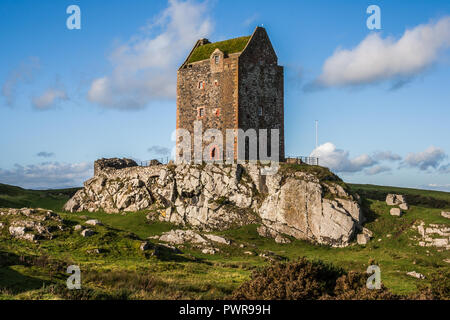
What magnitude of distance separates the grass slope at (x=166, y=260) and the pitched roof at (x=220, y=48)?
81.0ft

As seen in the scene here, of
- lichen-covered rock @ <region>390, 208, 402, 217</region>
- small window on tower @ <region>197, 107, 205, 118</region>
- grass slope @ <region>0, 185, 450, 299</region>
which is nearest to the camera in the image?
grass slope @ <region>0, 185, 450, 299</region>

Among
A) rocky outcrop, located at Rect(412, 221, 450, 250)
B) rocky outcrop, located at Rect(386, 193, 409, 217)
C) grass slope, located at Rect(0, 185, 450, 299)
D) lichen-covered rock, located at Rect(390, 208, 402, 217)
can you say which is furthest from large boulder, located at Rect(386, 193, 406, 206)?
rocky outcrop, located at Rect(412, 221, 450, 250)

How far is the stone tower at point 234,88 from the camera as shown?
200ft

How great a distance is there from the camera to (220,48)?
65375 mm

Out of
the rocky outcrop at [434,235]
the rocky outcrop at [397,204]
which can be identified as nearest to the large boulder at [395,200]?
the rocky outcrop at [397,204]

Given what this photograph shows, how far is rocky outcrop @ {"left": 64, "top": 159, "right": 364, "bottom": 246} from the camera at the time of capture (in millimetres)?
50031

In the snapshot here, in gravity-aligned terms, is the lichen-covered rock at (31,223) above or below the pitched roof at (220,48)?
below

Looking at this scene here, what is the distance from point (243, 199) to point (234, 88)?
15.3 m

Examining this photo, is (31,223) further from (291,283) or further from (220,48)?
(220,48)

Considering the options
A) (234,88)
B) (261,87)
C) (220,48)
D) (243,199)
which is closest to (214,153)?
(243,199)

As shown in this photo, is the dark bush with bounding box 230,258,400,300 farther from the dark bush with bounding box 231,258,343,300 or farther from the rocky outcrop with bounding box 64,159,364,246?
the rocky outcrop with bounding box 64,159,364,246

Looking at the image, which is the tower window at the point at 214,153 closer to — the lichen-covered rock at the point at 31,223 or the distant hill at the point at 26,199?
the lichen-covered rock at the point at 31,223
